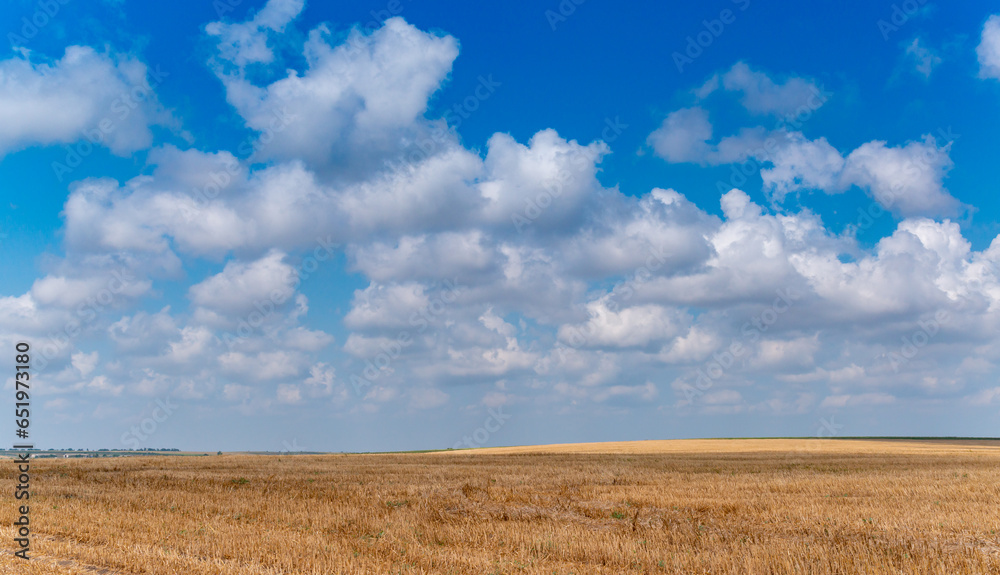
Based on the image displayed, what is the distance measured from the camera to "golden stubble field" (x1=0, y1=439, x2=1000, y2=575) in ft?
44.9

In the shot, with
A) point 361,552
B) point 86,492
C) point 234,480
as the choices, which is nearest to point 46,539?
point 361,552

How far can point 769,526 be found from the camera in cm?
1809

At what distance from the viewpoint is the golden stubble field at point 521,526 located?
1367 centimetres

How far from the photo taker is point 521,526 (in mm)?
18594

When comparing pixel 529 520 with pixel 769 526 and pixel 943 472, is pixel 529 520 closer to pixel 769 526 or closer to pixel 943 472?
pixel 769 526

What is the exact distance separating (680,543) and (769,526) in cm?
368

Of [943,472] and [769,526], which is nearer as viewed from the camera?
[769,526]

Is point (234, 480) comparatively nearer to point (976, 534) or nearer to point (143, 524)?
point (143, 524)

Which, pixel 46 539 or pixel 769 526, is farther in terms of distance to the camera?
pixel 769 526

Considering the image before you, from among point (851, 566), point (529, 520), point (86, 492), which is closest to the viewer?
point (851, 566)

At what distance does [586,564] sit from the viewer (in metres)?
14.1

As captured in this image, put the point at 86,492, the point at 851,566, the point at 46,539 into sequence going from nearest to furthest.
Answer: the point at 851,566 < the point at 46,539 < the point at 86,492

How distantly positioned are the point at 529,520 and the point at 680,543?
18.0ft

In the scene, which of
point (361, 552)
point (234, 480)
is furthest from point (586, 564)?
point (234, 480)
